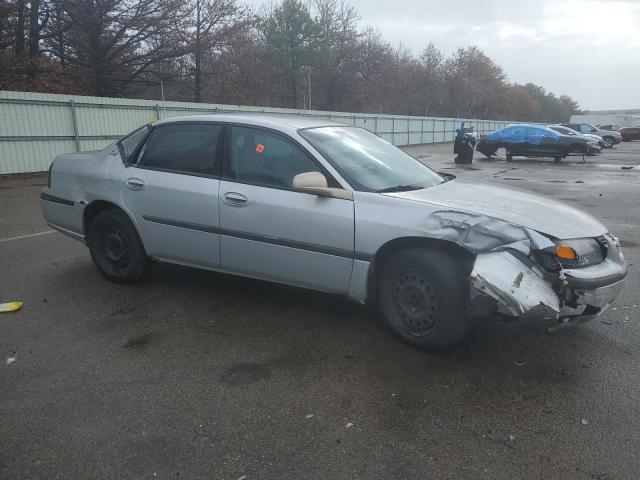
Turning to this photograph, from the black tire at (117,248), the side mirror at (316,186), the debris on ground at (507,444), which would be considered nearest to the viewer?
the debris on ground at (507,444)

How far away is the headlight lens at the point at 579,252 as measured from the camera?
3188 millimetres

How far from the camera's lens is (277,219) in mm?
3838

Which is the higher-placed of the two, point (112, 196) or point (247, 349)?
point (112, 196)

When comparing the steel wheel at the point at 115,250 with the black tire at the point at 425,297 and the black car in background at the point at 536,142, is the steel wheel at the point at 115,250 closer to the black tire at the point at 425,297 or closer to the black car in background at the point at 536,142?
the black tire at the point at 425,297

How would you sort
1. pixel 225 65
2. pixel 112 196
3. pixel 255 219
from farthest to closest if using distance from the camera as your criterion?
pixel 225 65
pixel 112 196
pixel 255 219

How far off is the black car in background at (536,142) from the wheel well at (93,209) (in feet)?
69.1

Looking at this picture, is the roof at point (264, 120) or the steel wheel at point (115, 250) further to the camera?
the steel wheel at point (115, 250)

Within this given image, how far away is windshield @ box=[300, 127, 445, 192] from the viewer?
3.83m

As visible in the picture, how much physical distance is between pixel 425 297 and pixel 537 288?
2.32ft

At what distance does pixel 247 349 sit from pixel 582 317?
7.38 feet

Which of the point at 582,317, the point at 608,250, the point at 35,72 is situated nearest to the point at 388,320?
the point at 582,317

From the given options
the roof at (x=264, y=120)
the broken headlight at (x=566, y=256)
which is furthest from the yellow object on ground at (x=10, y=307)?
the broken headlight at (x=566, y=256)

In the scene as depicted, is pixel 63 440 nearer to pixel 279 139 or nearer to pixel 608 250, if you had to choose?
pixel 279 139

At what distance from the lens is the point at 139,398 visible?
9.71ft
